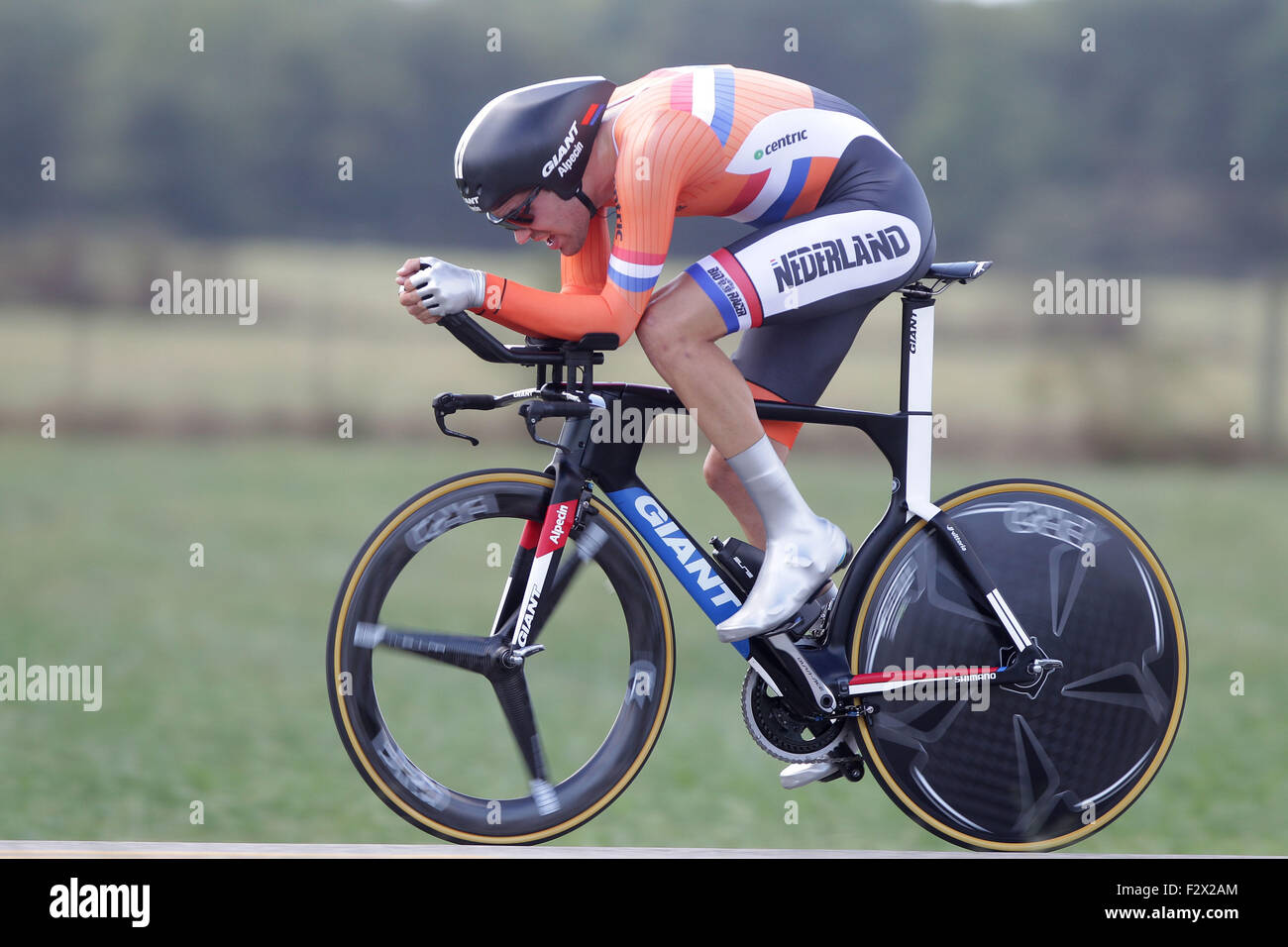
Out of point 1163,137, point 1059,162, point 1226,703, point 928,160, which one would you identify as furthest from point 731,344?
point 1163,137

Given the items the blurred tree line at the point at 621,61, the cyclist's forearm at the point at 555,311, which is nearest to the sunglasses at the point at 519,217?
the cyclist's forearm at the point at 555,311

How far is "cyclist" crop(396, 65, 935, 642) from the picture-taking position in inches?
104

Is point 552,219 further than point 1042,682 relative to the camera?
No

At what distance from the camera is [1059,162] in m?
24.1

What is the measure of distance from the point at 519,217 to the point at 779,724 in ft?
4.47

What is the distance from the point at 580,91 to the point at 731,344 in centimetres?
1114

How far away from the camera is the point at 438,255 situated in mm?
18594

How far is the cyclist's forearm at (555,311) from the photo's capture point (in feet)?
8.53

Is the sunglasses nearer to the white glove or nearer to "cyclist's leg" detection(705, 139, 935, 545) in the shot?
the white glove
